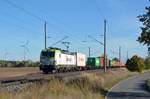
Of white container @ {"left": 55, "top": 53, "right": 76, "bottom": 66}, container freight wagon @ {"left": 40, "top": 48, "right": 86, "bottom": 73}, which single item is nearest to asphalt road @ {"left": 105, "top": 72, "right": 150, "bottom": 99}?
container freight wagon @ {"left": 40, "top": 48, "right": 86, "bottom": 73}

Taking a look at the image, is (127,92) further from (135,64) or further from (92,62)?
(135,64)

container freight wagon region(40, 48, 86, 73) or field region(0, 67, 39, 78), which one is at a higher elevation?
container freight wagon region(40, 48, 86, 73)

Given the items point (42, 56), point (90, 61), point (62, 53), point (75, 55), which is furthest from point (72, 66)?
point (90, 61)

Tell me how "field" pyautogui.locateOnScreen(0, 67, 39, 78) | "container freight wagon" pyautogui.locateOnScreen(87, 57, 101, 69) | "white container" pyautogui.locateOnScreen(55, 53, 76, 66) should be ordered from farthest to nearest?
"container freight wagon" pyautogui.locateOnScreen(87, 57, 101, 69) < "white container" pyautogui.locateOnScreen(55, 53, 76, 66) < "field" pyautogui.locateOnScreen(0, 67, 39, 78)

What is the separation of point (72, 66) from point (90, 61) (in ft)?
109

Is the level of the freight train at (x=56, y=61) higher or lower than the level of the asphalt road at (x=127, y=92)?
higher

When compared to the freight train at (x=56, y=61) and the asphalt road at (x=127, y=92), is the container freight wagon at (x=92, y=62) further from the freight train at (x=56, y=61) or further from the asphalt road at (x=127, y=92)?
the asphalt road at (x=127, y=92)

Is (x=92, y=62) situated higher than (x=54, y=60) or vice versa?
(x=92, y=62)

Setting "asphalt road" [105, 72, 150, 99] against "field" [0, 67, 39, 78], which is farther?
"field" [0, 67, 39, 78]

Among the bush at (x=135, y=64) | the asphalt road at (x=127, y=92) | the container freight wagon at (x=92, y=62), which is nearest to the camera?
the asphalt road at (x=127, y=92)

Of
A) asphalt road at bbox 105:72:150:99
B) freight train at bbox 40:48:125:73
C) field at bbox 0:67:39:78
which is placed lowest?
asphalt road at bbox 105:72:150:99

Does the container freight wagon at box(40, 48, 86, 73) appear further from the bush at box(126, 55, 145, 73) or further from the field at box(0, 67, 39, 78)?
the bush at box(126, 55, 145, 73)

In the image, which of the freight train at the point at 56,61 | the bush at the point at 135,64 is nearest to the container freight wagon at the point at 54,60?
the freight train at the point at 56,61

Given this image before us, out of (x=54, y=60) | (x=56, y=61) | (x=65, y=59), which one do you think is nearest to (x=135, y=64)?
(x=65, y=59)
